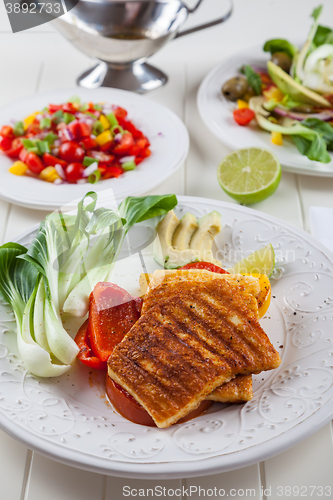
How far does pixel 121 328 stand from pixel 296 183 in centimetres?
175

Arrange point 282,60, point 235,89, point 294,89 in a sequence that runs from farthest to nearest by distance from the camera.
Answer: point 282,60
point 235,89
point 294,89

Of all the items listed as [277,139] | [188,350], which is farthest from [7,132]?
[188,350]

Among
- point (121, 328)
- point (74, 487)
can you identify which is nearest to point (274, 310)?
point (121, 328)

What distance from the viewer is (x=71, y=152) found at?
3086 millimetres

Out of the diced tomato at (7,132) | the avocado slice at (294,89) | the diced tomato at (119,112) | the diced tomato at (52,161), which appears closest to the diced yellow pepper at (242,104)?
the avocado slice at (294,89)

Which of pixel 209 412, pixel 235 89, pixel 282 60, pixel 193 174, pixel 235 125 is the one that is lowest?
pixel 193 174

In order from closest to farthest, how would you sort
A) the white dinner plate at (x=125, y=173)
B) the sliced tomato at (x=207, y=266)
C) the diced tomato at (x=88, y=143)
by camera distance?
the sliced tomato at (x=207, y=266) < the white dinner plate at (x=125, y=173) < the diced tomato at (x=88, y=143)

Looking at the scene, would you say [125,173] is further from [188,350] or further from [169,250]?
[188,350]

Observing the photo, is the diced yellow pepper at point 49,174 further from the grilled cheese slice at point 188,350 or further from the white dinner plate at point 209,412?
the grilled cheese slice at point 188,350

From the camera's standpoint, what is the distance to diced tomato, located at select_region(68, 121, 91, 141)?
3.17m

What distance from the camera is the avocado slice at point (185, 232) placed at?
2.47 metres

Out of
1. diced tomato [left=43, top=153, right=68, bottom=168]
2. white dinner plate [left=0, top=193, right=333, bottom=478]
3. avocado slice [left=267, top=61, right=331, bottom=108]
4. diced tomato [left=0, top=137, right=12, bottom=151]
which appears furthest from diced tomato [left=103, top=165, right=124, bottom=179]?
avocado slice [left=267, top=61, right=331, bottom=108]

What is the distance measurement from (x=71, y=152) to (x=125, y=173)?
0.37m

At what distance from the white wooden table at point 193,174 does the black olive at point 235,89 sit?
0.93ft
